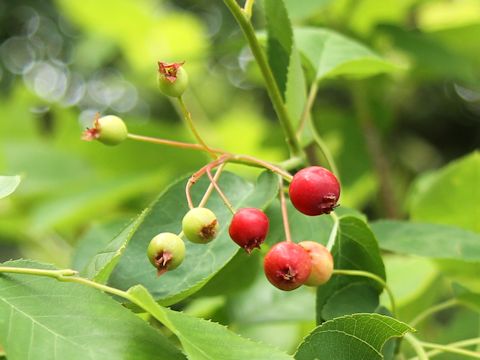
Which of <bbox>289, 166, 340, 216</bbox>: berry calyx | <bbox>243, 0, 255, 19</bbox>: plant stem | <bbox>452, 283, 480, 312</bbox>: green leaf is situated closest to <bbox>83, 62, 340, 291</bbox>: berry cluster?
<bbox>289, 166, 340, 216</bbox>: berry calyx

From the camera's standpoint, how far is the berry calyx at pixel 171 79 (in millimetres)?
763

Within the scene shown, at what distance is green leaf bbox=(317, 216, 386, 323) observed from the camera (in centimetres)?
81

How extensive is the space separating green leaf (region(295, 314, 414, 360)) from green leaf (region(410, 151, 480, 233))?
A: 54cm

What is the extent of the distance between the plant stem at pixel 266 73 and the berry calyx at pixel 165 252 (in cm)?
23

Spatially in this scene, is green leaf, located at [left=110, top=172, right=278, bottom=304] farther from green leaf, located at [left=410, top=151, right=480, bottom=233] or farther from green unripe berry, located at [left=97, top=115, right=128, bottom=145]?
green leaf, located at [left=410, top=151, right=480, bottom=233]

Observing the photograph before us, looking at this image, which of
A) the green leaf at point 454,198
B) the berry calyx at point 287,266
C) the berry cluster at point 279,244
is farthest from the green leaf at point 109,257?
the green leaf at point 454,198

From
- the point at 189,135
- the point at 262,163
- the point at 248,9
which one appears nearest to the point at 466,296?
the point at 262,163

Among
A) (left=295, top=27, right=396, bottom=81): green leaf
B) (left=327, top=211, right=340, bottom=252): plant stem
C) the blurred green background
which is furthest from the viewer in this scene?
the blurred green background

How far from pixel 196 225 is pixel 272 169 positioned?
0.42ft

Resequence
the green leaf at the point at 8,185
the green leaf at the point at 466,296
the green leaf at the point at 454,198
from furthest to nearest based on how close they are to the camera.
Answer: the green leaf at the point at 454,198 < the green leaf at the point at 466,296 < the green leaf at the point at 8,185

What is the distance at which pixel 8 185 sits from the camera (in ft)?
2.44

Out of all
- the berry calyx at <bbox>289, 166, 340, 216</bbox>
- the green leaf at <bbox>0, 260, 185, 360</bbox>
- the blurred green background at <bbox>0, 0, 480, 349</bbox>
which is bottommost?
the blurred green background at <bbox>0, 0, 480, 349</bbox>

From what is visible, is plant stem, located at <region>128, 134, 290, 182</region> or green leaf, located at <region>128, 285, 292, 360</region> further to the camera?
plant stem, located at <region>128, 134, 290, 182</region>

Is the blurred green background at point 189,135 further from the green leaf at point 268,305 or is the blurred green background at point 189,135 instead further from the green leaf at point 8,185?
the green leaf at point 8,185
